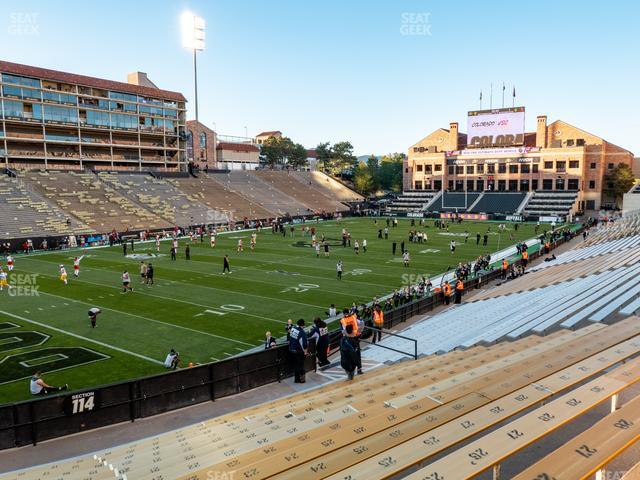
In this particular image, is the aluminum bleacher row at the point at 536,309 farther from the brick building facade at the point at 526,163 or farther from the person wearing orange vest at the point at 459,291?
the brick building facade at the point at 526,163

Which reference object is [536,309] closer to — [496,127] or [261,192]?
[261,192]

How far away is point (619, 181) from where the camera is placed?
71.3m

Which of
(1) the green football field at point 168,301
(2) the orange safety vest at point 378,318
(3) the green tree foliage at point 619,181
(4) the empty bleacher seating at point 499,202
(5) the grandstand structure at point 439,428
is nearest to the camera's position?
(5) the grandstand structure at point 439,428

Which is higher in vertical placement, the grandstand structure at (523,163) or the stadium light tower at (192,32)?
the stadium light tower at (192,32)

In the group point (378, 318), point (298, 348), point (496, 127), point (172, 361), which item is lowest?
point (172, 361)

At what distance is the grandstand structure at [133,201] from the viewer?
4647cm

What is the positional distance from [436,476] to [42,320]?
1985 centimetres

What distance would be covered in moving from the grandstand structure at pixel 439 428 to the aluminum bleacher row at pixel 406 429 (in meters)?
0.02

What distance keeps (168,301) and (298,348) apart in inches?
479

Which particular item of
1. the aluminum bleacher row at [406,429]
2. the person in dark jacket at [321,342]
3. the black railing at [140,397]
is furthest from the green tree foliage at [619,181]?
the aluminum bleacher row at [406,429]

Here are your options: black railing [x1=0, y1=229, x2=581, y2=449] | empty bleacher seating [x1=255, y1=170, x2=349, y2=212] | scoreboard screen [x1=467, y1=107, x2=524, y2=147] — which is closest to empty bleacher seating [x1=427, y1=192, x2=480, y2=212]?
scoreboard screen [x1=467, y1=107, x2=524, y2=147]

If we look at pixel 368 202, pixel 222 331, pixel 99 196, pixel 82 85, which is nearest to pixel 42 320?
pixel 222 331

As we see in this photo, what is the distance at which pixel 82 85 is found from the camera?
63.0 metres

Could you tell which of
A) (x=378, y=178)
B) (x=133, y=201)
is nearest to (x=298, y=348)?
(x=133, y=201)
